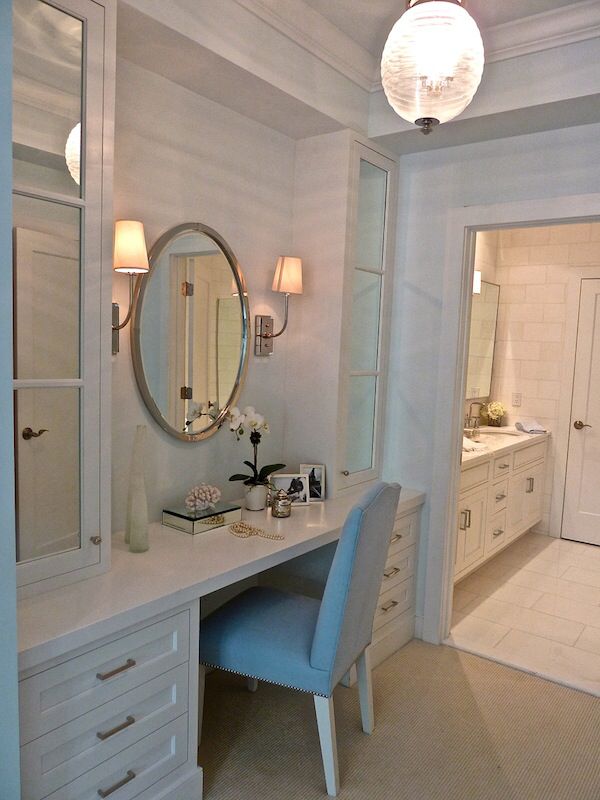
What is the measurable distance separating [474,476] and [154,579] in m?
2.36

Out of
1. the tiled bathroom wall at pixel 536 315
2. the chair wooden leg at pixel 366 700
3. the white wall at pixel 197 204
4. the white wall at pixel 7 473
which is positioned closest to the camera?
the white wall at pixel 7 473

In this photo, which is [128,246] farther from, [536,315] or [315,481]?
[536,315]

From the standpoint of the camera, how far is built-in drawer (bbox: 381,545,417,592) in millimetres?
2891

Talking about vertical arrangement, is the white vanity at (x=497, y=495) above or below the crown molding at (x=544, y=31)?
below

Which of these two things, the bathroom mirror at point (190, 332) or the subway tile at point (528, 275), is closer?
the bathroom mirror at point (190, 332)

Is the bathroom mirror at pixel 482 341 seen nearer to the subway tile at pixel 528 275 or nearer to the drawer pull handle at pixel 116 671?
the subway tile at pixel 528 275

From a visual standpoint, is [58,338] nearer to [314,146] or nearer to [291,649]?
[291,649]

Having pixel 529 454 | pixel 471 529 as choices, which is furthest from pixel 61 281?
pixel 529 454

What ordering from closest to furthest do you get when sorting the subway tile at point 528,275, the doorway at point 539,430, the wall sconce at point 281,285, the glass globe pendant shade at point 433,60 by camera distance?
the glass globe pendant shade at point 433,60, the wall sconce at point 281,285, the doorway at point 539,430, the subway tile at point 528,275

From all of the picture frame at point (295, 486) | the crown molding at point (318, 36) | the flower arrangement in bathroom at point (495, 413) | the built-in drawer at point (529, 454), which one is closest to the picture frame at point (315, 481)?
the picture frame at point (295, 486)

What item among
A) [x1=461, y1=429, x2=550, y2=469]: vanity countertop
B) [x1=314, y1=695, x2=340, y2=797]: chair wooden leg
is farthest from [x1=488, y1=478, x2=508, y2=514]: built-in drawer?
[x1=314, y1=695, x2=340, y2=797]: chair wooden leg

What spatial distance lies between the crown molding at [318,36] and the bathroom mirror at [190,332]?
2.57 ft

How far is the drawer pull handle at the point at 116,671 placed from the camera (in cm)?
164

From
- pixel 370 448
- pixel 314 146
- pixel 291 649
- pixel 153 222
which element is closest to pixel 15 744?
pixel 291 649
